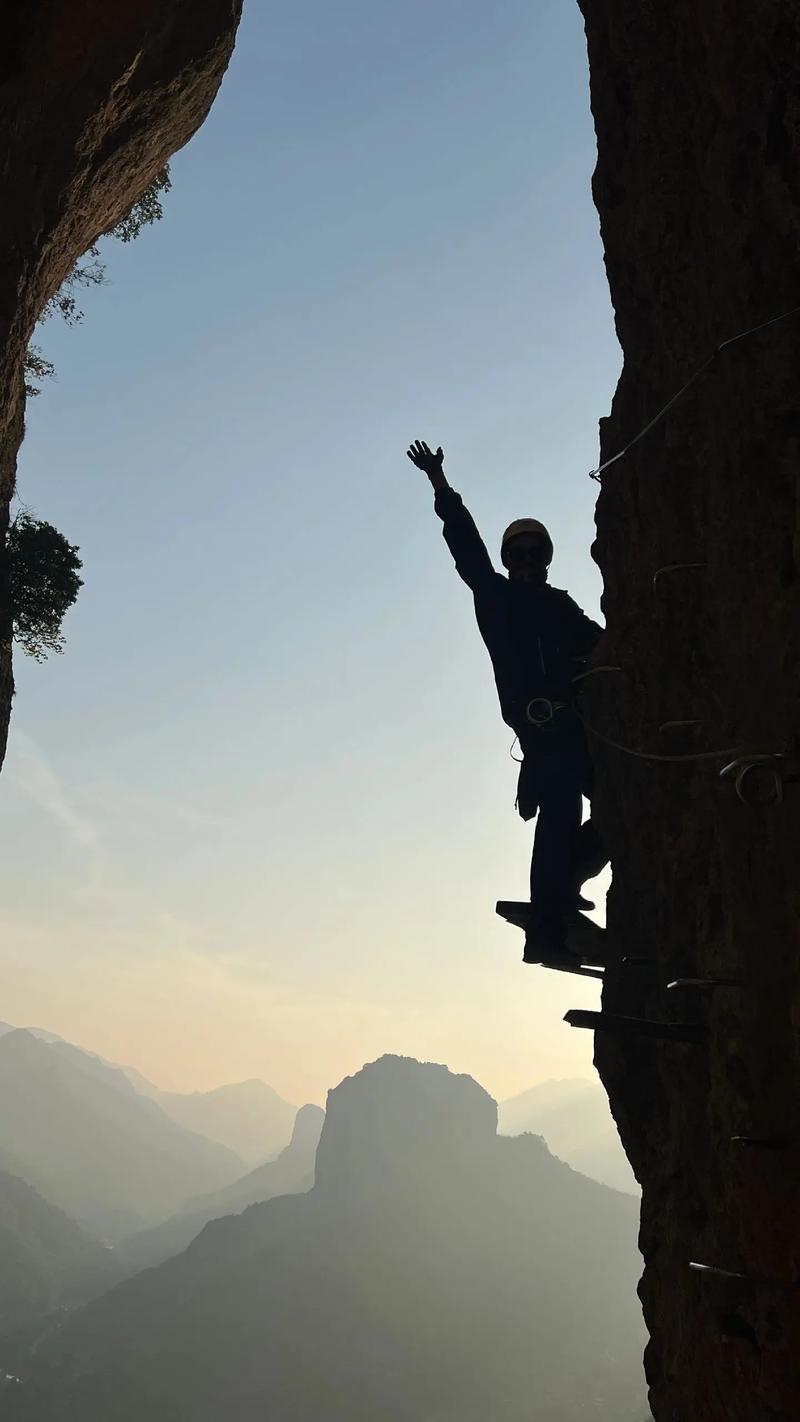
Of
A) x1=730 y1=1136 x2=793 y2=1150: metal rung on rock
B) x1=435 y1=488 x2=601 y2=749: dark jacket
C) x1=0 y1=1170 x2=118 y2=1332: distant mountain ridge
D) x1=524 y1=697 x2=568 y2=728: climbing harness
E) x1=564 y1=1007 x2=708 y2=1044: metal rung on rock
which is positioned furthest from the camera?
x1=0 y1=1170 x2=118 y2=1332: distant mountain ridge

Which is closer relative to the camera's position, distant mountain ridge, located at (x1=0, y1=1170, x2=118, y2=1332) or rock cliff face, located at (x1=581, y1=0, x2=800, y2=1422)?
rock cliff face, located at (x1=581, y1=0, x2=800, y2=1422)

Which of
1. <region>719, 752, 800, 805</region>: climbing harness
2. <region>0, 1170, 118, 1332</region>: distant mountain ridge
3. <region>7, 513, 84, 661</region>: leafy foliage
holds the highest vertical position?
<region>7, 513, 84, 661</region>: leafy foliage

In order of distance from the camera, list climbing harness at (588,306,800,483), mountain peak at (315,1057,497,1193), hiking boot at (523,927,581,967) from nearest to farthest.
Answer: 1. climbing harness at (588,306,800,483)
2. hiking boot at (523,927,581,967)
3. mountain peak at (315,1057,497,1193)

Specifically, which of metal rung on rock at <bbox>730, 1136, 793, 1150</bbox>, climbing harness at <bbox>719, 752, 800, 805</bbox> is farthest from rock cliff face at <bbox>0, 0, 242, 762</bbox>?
metal rung on rock at <bbox>730, 1136, 793, 1150</bbox>

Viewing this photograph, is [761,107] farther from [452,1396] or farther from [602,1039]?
[452,1396]

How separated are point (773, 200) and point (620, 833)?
4458 mm

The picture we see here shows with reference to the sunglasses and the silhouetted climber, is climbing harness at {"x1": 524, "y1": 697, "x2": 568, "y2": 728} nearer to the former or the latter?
the silhouetted climber

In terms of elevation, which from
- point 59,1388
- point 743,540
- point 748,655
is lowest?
point 59,1388

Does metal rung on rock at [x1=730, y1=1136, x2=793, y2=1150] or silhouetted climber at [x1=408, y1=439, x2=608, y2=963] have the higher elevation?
silhouetted climber at [x1=408, y1=439, x2=608, y2=963]

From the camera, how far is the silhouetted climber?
7422 millimetres

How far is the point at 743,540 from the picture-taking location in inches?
219

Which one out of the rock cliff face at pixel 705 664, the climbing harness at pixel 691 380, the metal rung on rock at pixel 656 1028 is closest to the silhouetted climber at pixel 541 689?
the rock cliff face at pixel 705 664

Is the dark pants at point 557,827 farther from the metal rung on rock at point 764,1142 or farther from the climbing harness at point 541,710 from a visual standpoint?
the metal rung on rock at point 764,1142

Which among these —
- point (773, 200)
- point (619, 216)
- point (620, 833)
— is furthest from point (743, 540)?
point (619, 216)
